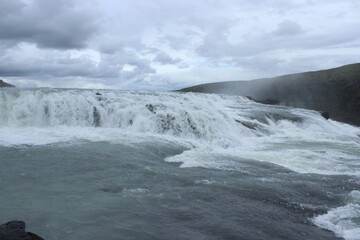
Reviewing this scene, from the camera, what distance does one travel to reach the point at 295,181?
32.6ft

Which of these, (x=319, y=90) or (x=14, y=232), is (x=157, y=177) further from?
(x=319, y=90)

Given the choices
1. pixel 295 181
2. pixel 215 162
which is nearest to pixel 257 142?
pixel 215 162

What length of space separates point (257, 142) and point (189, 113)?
14.9ft

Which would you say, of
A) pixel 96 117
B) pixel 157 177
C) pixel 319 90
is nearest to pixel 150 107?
pixel 96 117

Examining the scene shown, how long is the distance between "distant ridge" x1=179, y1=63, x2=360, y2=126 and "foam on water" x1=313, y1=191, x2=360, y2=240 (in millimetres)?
37515

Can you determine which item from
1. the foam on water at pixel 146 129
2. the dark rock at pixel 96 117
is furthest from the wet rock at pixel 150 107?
the dark rock at pixel 96 117

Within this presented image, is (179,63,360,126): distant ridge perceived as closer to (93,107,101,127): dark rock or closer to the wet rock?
the wet rock

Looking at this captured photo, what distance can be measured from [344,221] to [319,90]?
165ft

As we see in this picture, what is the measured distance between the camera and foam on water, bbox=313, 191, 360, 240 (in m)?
6.46

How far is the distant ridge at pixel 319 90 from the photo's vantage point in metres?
46.6

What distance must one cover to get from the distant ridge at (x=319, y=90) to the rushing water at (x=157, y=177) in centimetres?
3062

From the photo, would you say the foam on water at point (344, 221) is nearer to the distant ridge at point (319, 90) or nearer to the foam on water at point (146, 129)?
the foam on water at point (146, 129)

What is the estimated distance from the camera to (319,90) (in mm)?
52938

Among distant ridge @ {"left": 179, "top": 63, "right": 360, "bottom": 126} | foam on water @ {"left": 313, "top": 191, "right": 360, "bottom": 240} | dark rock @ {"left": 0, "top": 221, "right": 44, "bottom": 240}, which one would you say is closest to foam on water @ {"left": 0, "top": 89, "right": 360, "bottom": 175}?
foam on water @ {"left": 313, "top": 191, "right": 360, "bottom": 240}
